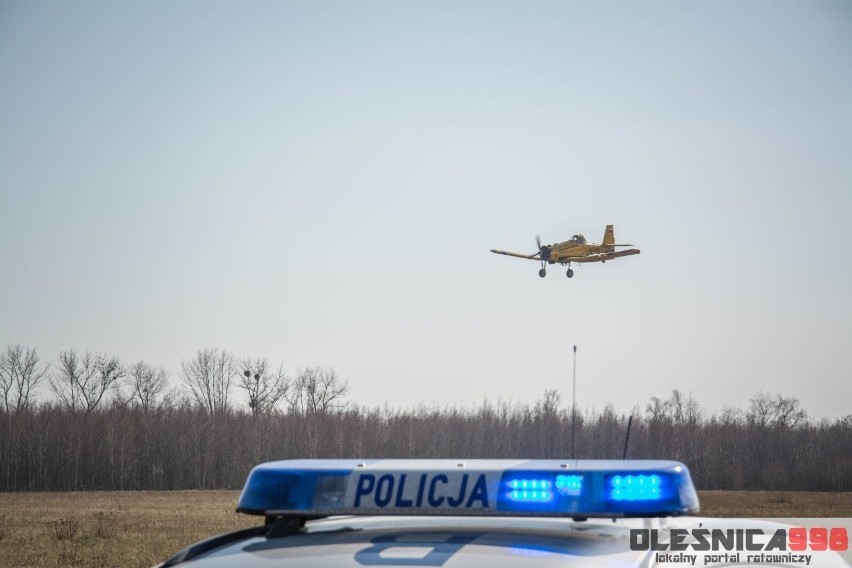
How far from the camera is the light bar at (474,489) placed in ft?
6.73

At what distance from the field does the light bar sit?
13.0 meters

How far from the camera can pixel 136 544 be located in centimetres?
2436

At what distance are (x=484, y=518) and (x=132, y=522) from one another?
103 feet

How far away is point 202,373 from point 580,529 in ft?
343

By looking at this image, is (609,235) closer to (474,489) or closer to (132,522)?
(132,522)

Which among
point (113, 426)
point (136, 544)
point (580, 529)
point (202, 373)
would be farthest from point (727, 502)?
point (202, 373)

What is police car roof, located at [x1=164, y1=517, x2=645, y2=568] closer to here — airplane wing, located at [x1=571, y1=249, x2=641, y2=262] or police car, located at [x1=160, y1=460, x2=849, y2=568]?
police car, located at [x1=160, y1=460, x2=849, y2=568]

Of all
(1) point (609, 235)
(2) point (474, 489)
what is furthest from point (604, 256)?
(2) point (474, 489)

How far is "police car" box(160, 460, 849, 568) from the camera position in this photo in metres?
1.94

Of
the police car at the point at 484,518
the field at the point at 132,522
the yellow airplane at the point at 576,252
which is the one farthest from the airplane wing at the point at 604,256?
the police car at the point at 484,518

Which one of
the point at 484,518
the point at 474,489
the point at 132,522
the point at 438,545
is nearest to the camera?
the point at 438,545

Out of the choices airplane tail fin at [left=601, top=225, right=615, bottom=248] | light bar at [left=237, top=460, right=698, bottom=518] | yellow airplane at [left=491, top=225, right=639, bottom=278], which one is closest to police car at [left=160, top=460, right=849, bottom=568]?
light bar at [left=237, top=460, right=698, bottom=518]

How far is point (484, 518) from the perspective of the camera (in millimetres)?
2268

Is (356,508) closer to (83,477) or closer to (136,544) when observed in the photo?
(136,544)
